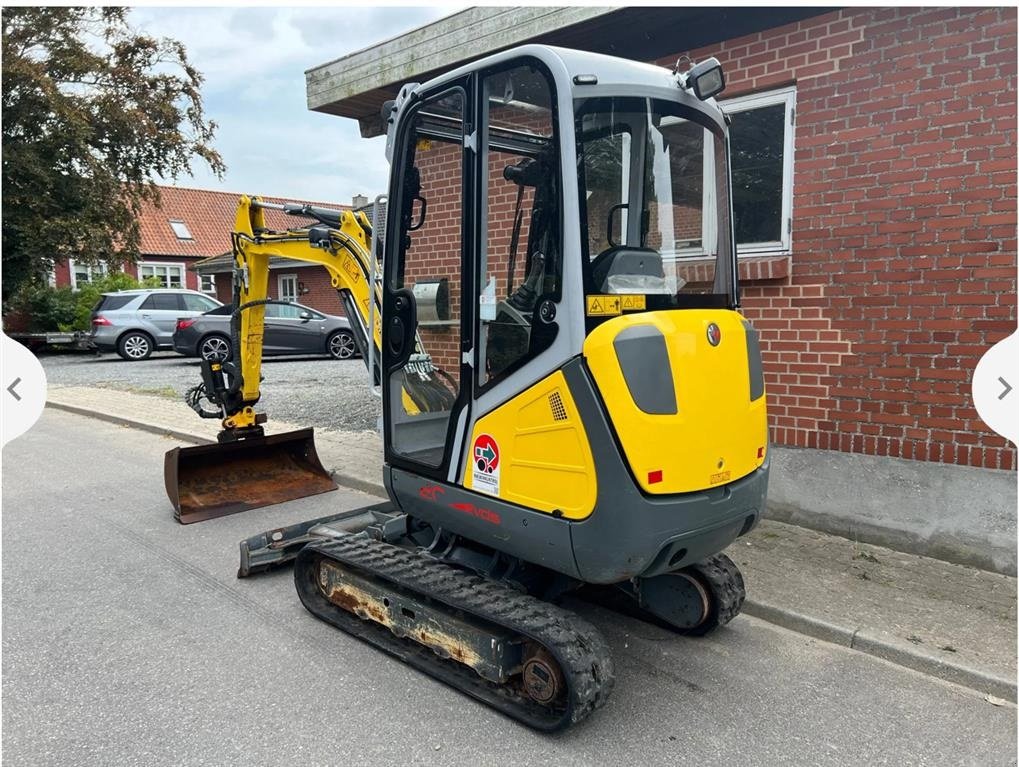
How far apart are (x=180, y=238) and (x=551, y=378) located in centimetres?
3502

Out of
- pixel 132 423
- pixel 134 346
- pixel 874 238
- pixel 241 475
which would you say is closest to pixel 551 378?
pixel 874 238

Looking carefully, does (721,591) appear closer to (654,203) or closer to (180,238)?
(654,203)

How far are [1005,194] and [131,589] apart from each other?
568 cm

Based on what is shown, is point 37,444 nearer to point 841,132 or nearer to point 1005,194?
point 841,132

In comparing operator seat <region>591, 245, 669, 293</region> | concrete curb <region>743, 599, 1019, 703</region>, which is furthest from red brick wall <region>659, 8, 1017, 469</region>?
operator seat <region>591, 245, 669, 293</region>

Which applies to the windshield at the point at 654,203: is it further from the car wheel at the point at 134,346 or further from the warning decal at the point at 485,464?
the car wheel at the point at 134,346

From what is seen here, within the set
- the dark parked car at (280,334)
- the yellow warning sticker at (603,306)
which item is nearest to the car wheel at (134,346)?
the dark parked car at (280,334)

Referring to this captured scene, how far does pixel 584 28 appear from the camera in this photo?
5.51 metres

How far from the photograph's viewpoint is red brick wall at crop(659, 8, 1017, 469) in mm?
4293

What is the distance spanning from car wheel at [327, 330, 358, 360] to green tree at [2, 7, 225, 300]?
27.4 feet

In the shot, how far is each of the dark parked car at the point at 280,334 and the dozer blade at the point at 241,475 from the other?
32.6ft

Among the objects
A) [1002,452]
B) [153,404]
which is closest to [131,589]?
[1002,452]

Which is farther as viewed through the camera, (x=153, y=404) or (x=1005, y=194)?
(x=153, y=404)

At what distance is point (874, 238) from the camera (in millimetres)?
4719
